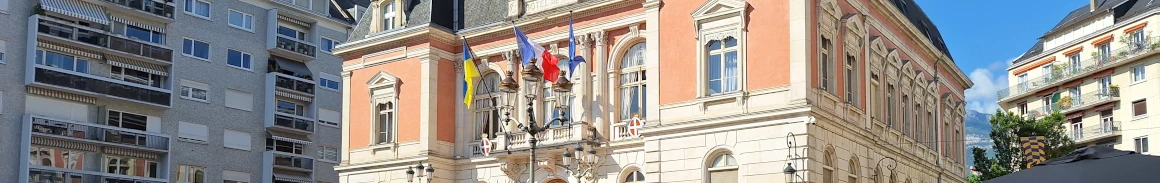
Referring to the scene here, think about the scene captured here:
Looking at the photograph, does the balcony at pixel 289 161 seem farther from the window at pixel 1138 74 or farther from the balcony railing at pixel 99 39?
the window at pixel 1138 74

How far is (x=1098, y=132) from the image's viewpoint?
62.2 meters

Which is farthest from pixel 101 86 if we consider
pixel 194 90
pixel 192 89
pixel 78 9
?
pixel 194 90

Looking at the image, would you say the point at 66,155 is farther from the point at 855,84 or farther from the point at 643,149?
the point at 855,84

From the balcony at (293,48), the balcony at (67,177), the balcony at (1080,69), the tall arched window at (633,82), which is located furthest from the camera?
the balcony at (1080,69)

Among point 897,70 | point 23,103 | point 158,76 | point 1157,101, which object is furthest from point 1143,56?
point 23,103

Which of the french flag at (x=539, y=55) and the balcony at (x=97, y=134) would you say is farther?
the balcony at (x=97, y=134)

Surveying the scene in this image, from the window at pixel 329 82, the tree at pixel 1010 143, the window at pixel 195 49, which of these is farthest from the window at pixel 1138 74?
the window at pixel 195 49

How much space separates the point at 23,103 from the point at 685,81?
24264 millimetres

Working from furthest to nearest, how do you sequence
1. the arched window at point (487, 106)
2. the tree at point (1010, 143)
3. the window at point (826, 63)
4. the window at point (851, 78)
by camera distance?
the tree at point (1010, 143) < the arched window at point (487, 106) < the window at point (851, 78) < the window at point (826, 63)

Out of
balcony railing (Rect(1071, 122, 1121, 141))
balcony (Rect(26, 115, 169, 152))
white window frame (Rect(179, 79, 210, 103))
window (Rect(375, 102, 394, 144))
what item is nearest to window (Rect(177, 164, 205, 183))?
balcony (Rect(26, 115, 169, 152))

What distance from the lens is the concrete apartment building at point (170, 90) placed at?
46688 millimetres

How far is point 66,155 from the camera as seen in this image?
1868 inches

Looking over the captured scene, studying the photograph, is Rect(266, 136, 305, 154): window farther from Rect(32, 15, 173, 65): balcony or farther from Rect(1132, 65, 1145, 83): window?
Rect(1132, 65, 1145, 83): window

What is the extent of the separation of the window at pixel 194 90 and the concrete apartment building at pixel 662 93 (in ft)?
41.5
